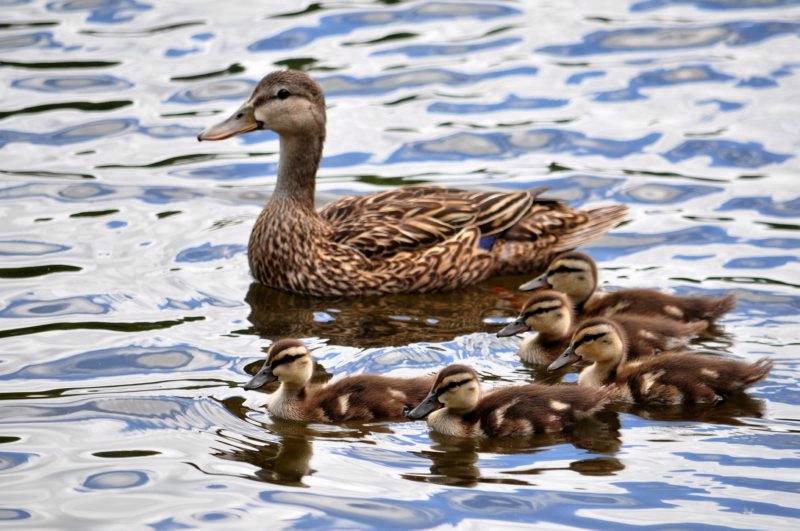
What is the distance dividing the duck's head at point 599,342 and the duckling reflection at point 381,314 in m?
1.12

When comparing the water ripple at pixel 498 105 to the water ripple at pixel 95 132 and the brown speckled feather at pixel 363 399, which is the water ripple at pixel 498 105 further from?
the brown speckled feather at pixel 363 399

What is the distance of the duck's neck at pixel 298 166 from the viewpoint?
34.7 feet

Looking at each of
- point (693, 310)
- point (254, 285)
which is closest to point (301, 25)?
point (254, 285)

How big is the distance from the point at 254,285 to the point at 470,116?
3.45 meters

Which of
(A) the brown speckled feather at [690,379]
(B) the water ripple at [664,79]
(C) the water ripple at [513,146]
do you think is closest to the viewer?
(A) the brown speckled feather at [690,379]

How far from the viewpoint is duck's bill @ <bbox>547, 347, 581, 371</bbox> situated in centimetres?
865

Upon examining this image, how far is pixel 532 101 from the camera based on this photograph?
44.3ft

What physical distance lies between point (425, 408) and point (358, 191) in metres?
4.19

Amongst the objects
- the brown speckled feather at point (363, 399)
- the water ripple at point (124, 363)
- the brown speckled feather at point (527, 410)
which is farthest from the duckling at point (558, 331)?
the water ripple at point (124, 363)

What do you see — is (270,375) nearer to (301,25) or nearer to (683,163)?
(683,163)

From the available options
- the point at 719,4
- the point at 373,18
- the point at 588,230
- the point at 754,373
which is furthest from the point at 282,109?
the point at 719,4

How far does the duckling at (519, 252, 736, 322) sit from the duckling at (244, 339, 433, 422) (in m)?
1.62

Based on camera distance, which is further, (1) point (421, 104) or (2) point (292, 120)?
(1) point (421, 104)

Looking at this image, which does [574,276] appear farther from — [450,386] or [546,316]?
[450,386]
